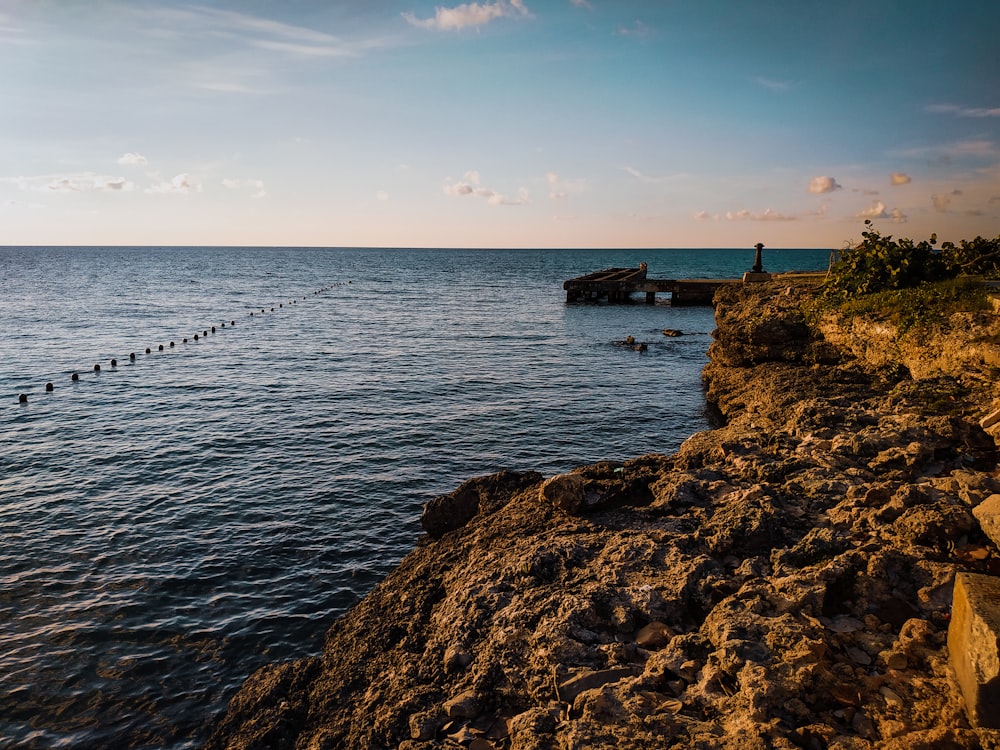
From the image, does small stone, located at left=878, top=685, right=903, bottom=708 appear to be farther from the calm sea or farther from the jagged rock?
the calm sea

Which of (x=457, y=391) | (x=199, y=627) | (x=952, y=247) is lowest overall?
(x=199, y=627)

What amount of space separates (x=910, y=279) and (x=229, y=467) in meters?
22.0

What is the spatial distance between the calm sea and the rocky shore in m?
2.00

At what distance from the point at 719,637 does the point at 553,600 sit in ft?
7.44

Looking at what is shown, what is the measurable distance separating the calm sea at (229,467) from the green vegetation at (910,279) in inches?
286

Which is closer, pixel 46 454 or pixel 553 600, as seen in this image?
pixel 553 600

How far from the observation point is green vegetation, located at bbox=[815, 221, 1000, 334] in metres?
16.5

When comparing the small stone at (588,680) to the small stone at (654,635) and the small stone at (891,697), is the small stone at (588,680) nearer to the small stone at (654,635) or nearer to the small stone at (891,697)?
the small stone at (654,635)

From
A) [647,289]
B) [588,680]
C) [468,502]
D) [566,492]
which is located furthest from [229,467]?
[647,289]

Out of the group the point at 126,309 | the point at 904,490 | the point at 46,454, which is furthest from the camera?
the point at 126,309

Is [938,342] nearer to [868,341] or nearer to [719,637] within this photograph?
[868,341]

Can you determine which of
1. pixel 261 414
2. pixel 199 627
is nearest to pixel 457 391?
pixel 261 414

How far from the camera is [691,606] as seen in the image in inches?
330

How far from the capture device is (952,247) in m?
20.2
